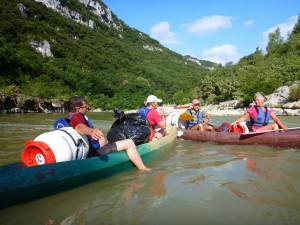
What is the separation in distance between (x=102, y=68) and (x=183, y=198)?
7174 cm

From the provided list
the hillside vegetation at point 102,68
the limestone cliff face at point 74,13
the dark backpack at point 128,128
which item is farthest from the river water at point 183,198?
the limestone cliff face at point 74,13

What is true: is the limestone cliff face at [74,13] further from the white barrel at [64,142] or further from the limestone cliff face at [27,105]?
the white barrel at [64,142]

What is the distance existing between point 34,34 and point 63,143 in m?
59.3

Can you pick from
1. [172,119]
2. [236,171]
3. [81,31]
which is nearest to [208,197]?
[236,171]

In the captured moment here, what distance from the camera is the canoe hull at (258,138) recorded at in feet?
19.6

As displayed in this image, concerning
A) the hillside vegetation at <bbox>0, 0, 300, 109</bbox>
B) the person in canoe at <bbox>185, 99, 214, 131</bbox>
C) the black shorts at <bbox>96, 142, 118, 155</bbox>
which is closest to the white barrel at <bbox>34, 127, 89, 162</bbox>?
the black shorts at <bbox>96, 142, 118, 155</bbox>

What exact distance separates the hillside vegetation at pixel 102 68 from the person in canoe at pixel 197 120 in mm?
23032

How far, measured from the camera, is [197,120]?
8.26 metres

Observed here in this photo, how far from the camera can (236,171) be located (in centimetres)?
422

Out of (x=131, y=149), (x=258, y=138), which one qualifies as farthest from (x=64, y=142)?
(x=258, y=138)

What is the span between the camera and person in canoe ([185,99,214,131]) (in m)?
8.02

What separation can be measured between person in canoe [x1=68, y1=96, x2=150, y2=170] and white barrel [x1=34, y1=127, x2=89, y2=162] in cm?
16

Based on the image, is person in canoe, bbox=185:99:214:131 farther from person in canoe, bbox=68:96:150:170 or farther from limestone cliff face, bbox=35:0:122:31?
limestone cliff face, bbox=35:0:122:31

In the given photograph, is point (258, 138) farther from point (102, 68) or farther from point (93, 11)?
point (93, 11)
